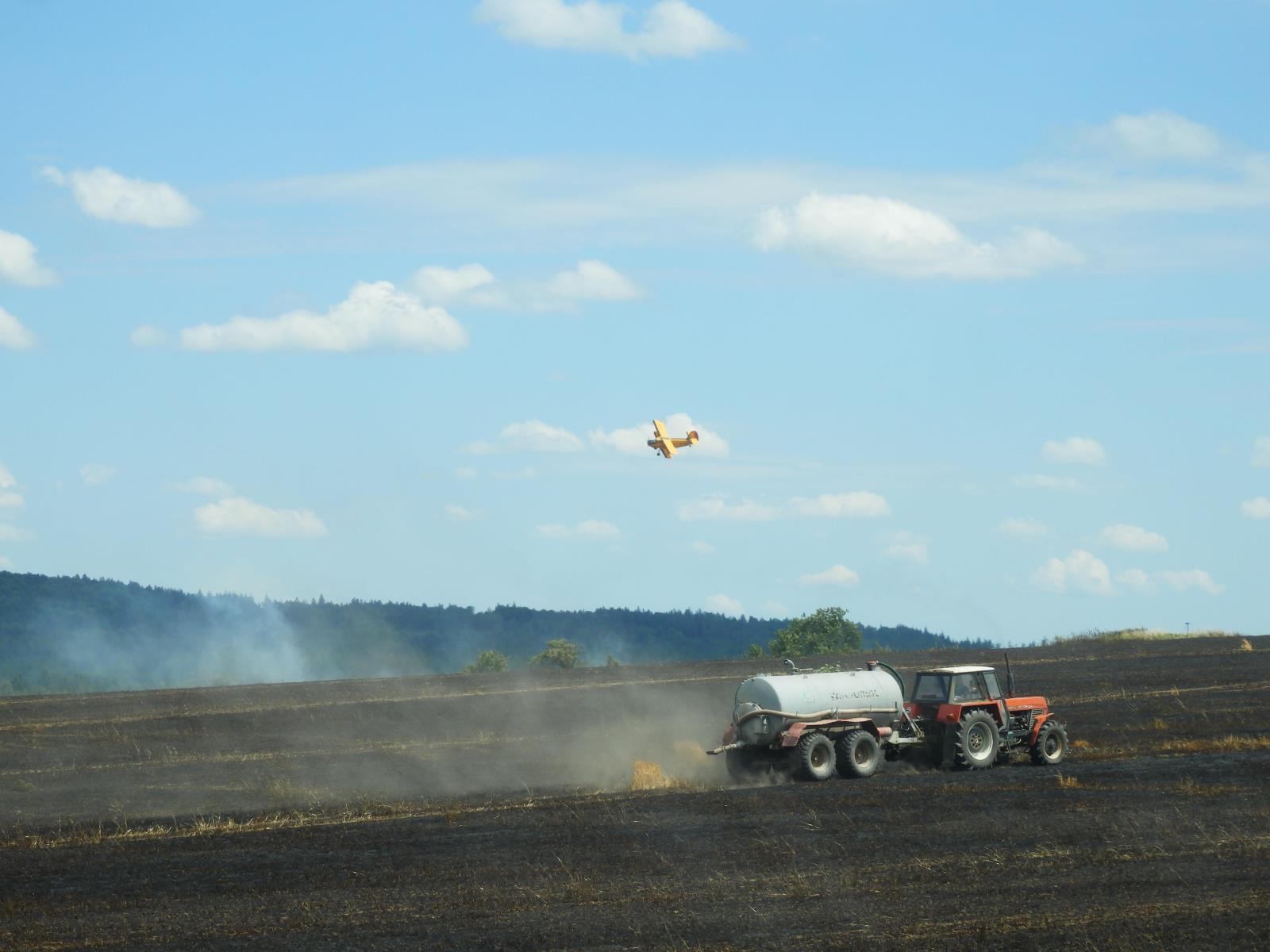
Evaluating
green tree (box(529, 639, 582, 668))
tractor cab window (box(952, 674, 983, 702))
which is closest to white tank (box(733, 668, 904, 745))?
tractor cab window (box(952, 674, 983, 702))

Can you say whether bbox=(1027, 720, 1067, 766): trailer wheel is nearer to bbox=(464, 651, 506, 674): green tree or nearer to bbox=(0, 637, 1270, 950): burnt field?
bbox=(0, 637, 1270, 950): burnt field

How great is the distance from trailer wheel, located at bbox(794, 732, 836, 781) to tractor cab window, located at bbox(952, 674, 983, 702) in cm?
320

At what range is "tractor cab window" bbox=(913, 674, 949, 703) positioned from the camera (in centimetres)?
3262

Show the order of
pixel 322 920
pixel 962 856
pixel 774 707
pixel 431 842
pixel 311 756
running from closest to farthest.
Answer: pixel 322 920, pixel 962 856, pixel 431 842, pixel 774 707, pixel 311 756

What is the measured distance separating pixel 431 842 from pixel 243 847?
345 cm

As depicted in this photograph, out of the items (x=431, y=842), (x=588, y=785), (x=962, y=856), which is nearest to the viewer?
(x=962, y=856)

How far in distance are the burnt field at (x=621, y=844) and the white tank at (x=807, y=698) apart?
1509mm

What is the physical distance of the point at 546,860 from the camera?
877 inches

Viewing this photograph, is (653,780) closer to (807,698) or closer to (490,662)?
(807,698)

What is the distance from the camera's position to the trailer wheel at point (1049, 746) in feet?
108

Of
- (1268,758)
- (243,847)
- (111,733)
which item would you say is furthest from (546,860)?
(111,733)

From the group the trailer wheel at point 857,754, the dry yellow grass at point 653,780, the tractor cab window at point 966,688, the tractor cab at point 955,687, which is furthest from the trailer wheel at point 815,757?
the tractor cab window at point 966,688

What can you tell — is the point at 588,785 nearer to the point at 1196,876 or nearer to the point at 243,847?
the point at 243,847

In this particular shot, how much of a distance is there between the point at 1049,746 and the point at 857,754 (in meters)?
5.03
